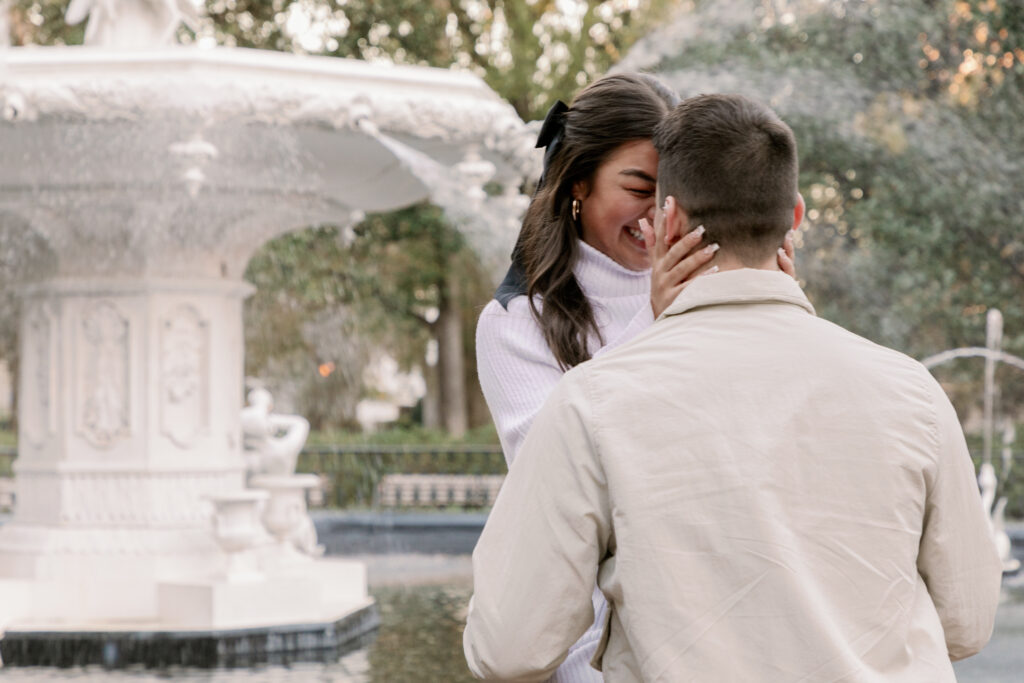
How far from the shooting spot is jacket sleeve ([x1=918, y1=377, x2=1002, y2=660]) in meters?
1.62

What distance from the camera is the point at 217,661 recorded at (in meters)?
6.57

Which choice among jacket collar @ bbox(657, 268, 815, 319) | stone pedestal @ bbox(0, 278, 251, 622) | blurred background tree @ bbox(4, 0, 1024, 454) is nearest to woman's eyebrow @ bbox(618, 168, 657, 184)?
jacket collar @ bbox(657, 268, 815, 319)

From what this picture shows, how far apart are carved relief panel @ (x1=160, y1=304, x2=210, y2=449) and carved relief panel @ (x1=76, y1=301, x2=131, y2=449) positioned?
0.19 m

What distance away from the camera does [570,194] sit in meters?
2.18

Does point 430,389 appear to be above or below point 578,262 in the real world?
below

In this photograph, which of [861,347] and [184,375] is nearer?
[861,347]

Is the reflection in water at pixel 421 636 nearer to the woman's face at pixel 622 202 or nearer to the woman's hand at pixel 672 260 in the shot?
the woman's face at pixel 622 202

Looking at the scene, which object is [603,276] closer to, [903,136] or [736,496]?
[736,496]

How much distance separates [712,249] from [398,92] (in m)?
5.13

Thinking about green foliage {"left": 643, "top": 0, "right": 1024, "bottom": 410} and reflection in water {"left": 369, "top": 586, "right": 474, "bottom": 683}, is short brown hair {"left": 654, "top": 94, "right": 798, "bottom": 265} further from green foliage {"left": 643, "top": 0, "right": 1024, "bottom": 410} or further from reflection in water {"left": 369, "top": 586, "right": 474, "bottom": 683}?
green foliage {"left": 643, "top": 0, "right": 1024, "bottom": 410}

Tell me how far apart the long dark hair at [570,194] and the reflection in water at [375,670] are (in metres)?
4.49

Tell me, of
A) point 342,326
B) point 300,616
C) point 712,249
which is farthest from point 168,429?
point 342,326

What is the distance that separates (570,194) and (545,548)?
750 mm

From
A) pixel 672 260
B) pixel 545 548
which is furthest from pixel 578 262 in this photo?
pixel 545 548
